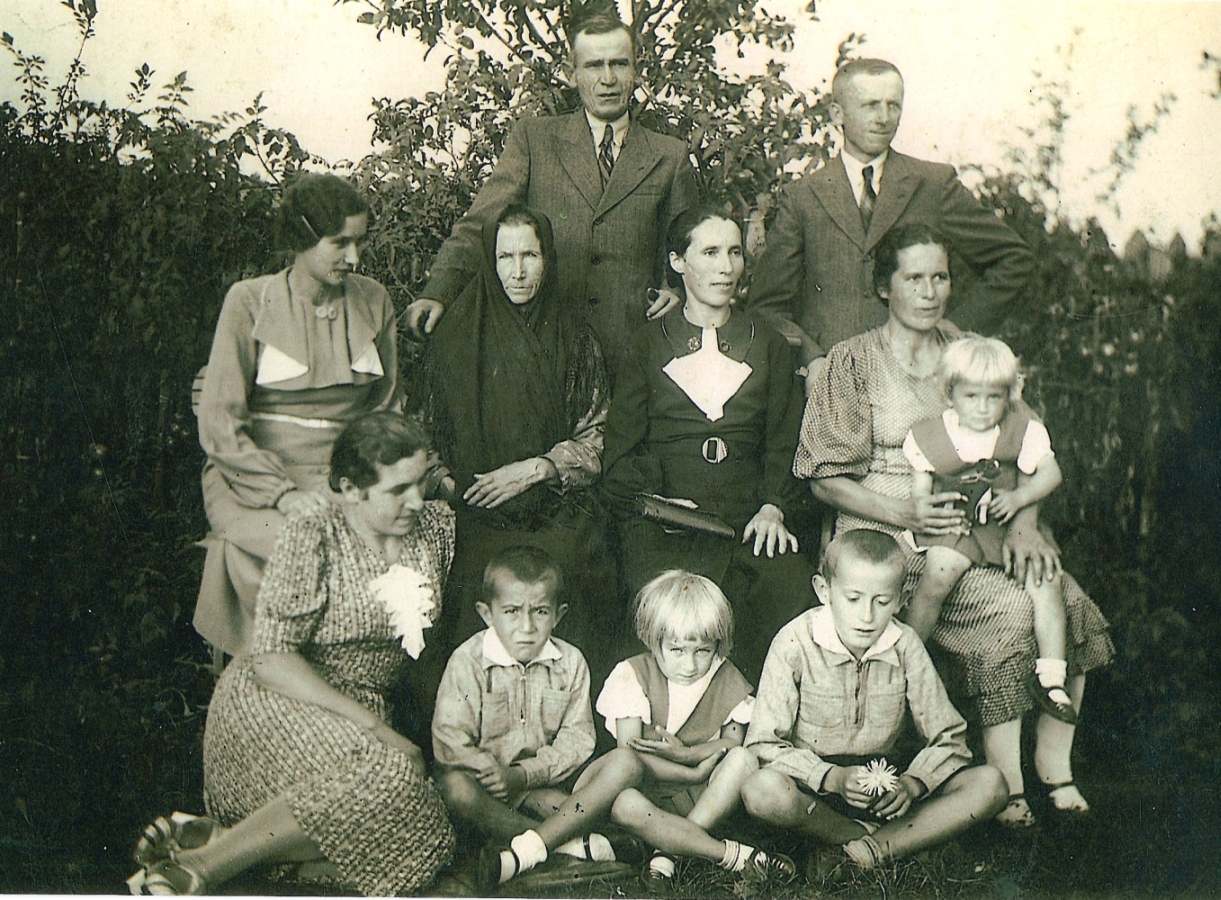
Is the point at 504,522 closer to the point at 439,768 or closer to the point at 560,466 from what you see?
the point at 560,466

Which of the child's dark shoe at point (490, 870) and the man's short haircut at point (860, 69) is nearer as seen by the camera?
the child's dark shoe at point (490, 870)

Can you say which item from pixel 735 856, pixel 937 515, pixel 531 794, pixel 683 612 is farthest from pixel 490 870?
pixel 937 515

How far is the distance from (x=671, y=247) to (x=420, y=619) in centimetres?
155

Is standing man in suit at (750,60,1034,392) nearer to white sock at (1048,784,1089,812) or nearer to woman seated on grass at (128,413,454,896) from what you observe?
woman seated on grass at (128,413,454,896)

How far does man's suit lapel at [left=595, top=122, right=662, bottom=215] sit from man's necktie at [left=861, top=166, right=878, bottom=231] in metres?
0.74

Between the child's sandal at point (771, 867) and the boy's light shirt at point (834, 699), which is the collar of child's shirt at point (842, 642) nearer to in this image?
the boy's light shirt at point (834, 699)

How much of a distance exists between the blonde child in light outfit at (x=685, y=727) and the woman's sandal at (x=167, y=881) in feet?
4.66

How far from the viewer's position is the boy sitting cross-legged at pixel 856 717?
435 cm

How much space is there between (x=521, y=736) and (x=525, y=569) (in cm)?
56

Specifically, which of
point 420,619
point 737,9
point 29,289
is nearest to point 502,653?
point 420,619

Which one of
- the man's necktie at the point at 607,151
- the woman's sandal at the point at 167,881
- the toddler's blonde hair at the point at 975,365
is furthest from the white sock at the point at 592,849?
the man's necktie at the point at 607,151

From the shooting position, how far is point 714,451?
14.8 ft

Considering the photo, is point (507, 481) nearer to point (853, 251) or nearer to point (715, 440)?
point (715, 440)

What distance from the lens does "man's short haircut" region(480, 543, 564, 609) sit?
439cm
